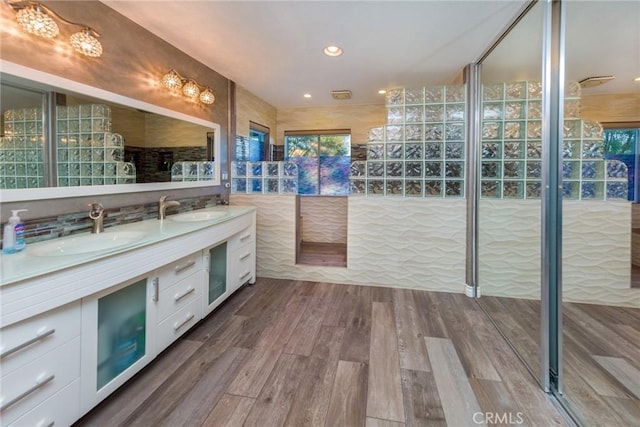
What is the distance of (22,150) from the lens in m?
1.45

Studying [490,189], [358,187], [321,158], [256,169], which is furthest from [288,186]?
[490,189]

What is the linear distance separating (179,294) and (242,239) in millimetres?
970

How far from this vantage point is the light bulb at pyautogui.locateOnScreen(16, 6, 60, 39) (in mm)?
1416

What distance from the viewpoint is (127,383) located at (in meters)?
1.59

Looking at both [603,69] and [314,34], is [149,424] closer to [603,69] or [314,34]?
[314,34]

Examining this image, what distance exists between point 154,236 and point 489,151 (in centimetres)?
290

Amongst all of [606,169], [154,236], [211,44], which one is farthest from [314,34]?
[606,169]

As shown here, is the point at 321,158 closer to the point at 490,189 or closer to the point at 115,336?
the point at 490,189

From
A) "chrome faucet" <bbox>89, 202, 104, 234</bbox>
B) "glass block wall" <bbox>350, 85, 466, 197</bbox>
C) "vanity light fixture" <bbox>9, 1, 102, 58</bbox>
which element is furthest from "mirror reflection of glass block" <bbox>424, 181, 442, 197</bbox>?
"vanity light fixture" <bbox>9, 1, 102, 58</bbox>

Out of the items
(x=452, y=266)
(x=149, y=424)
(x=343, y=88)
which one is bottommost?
(x=149, y=424)

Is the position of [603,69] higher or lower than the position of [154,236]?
higher
